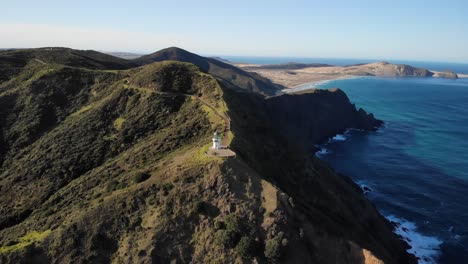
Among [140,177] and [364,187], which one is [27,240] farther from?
[364,187]

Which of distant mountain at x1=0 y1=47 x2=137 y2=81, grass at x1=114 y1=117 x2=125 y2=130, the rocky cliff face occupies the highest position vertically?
distant mountain at x1=0 y1=47 x2=137 y2=81

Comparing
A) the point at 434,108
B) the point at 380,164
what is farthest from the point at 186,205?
the point at 434,108

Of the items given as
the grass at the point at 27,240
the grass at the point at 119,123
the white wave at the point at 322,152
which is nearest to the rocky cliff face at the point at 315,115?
the white wave at the point at 322,152

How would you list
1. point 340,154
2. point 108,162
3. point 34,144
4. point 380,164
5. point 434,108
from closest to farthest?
point 108,162, point 34,144, point 380,164, point 340,154, point 434,108

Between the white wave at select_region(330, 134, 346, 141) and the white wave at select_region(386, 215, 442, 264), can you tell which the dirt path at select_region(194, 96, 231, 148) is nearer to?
the white wave at select_region(386, 215, 442, 264)

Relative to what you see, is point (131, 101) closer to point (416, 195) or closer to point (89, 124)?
point (89, 124)

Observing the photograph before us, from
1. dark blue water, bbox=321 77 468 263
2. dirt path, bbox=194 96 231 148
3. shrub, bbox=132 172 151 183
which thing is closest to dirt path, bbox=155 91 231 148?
dirt path, bbox=194 96 231 148

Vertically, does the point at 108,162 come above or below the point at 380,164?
above

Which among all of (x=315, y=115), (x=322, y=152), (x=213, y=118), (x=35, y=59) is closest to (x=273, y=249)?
(x=213, y=118)
